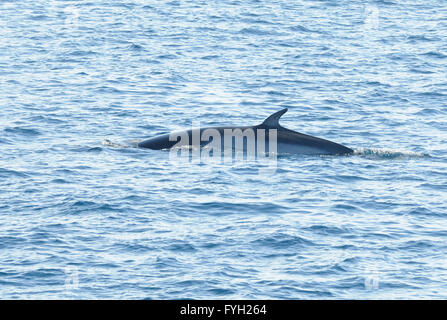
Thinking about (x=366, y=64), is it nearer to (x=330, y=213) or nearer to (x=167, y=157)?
(x=167, y=157)

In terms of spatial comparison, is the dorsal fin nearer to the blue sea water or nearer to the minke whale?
the minke whale

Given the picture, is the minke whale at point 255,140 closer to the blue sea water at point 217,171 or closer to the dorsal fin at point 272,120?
the dorsal fin at point 272,120

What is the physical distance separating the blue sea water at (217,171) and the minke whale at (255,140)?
485 millimetres

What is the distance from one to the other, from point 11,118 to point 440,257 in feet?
75.0

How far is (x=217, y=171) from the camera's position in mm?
37312

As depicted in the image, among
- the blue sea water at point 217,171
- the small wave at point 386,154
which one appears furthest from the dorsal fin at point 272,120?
the small wave at point 386,154

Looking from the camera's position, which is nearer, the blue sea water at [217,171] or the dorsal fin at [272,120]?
the blue sea water at [217,171]

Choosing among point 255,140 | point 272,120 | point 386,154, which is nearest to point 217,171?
point 255,140

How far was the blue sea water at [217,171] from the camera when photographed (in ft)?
89.9

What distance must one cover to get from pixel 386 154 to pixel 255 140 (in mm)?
4974

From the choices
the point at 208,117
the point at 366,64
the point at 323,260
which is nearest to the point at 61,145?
the point at 208,117

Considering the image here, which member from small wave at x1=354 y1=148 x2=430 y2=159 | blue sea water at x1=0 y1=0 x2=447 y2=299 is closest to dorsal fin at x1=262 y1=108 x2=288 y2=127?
blue sea water at x1=0 y1=0 x2=447 y2=299

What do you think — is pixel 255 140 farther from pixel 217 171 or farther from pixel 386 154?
pixel 386 154

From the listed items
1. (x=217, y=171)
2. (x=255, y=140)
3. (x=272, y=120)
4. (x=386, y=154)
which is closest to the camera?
(x=217, y=171)
